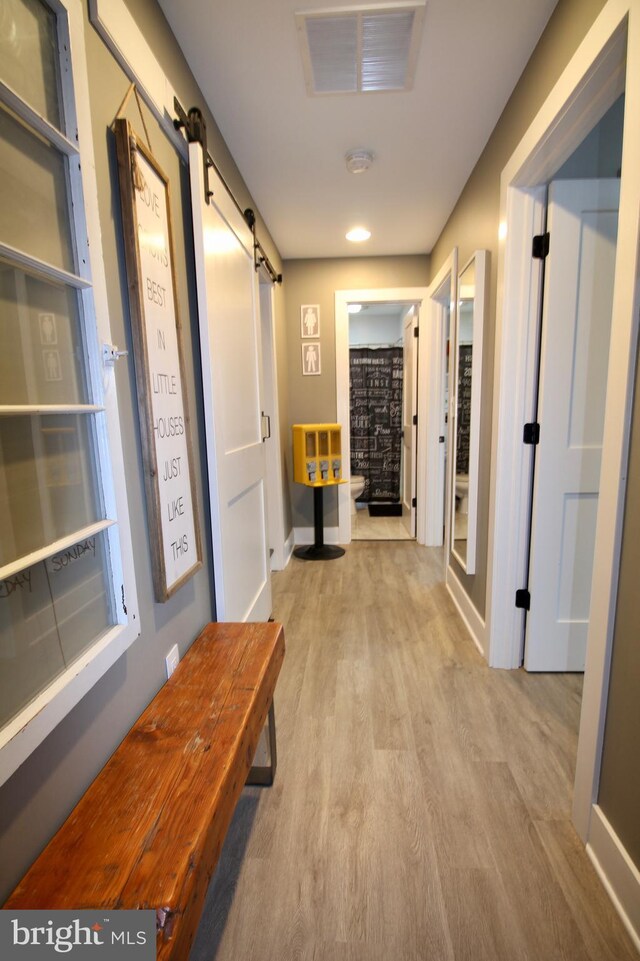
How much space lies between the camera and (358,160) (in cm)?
204

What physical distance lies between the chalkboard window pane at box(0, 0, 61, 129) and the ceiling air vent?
36.4 inches

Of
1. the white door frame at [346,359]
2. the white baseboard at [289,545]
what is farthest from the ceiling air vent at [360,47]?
the white baseboard at [289,545]

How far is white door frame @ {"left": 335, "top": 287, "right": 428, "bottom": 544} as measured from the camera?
3.49 m

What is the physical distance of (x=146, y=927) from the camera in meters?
0.63

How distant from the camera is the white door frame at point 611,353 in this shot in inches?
37.9

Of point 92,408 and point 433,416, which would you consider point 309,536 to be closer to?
point 433,416

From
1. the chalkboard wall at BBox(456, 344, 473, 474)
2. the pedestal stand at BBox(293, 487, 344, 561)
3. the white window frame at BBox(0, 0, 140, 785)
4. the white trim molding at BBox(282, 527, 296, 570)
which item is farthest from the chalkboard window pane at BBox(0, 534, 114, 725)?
the pedestal stand at BBox(293, 487, 344, 561)

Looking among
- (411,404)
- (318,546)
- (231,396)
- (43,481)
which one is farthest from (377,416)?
(43,481)

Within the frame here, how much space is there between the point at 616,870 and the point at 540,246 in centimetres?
201

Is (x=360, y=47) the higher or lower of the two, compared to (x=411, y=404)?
higher

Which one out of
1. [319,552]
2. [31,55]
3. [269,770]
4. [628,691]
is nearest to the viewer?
[31,55]

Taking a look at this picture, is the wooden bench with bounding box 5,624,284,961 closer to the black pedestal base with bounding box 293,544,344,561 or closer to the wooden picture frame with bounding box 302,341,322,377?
the black pedestal base with bounding box 293,544,344,561

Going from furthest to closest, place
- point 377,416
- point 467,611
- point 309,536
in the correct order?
1. point 377,416
2. point 309,536
3. point 467,611

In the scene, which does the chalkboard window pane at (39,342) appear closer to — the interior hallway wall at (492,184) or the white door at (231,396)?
the white door at (231,396)
